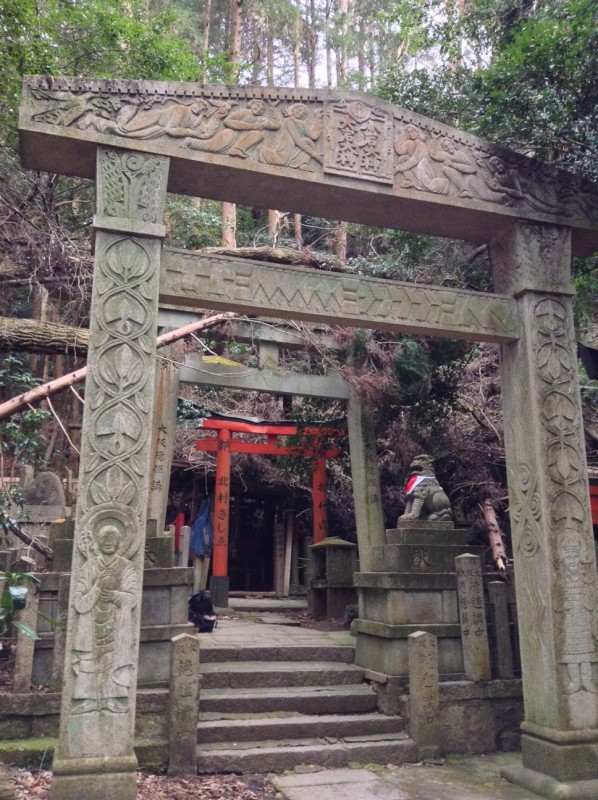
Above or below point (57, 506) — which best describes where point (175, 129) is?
above

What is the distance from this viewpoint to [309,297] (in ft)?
15.3

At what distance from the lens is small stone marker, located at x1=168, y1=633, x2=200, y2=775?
4633mm

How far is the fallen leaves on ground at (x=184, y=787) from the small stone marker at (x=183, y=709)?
0.11m

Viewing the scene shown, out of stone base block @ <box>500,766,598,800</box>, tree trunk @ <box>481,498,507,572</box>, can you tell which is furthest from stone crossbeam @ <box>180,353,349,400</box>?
stone base block @ <box>500,766,598,800</box>

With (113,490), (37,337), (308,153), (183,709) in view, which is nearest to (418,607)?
(183,709)

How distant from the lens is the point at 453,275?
8000 millimetres

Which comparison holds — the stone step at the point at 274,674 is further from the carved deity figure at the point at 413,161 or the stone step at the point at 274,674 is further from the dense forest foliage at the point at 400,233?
the carved deity figure at the point at 413,161

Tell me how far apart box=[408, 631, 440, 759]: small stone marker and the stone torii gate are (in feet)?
2.85

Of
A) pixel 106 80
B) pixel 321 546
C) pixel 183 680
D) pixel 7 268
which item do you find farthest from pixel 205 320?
pixel 183 680

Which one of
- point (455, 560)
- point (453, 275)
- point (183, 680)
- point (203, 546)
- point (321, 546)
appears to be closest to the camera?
point (183, 680)

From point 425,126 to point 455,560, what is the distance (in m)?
4.01

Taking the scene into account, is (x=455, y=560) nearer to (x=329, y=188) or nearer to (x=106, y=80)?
(x=329, y=188)

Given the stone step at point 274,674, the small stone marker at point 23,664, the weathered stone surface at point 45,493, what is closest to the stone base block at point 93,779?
the small stone marker at point 23,664

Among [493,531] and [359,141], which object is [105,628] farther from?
[493,531]
